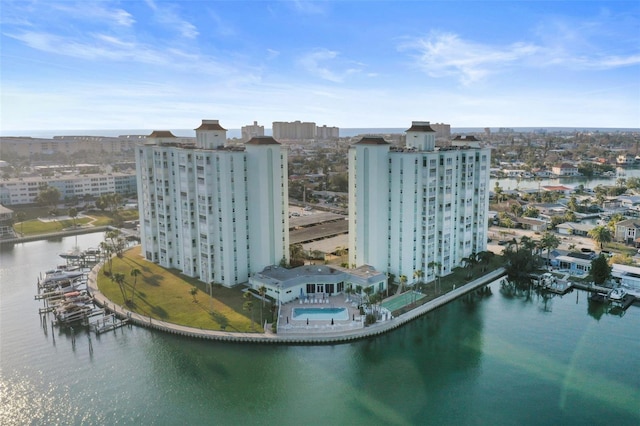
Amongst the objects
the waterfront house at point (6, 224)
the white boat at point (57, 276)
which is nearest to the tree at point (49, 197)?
the waterfront house at point (6, 224)

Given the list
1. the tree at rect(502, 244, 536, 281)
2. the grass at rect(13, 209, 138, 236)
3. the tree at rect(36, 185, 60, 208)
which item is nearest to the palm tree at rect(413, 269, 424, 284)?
the tree at rect(502, 244, 536, 281)

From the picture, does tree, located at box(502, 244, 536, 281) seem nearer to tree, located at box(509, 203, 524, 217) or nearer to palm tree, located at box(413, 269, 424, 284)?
palm tree, located at box(413, 269, 424, 284)

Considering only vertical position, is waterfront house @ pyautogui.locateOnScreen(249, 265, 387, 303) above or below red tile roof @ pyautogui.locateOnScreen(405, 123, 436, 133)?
below

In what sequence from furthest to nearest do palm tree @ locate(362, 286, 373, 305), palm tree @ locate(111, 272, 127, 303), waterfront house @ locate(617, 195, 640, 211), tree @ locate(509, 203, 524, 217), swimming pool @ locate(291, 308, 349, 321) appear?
waterfront house @ locate(617, 195, 640, 211) → tree @ locate(509, 203, 524, 217) → palm tree @ locate(111, 272, 127, 303) → palm tree @ locate(362, 286, 373, 305) → swimming pool @ locate(291, 308, 349, 321)

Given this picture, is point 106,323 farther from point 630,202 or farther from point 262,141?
point 630,202

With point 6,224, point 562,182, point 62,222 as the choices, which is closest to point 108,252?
point 6,224

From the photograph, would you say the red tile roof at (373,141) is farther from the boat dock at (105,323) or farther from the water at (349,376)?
the boat dock at (105,323)
